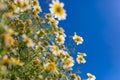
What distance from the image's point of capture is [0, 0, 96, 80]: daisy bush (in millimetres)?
3246

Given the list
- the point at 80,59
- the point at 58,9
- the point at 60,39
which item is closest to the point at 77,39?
the point at 80,59

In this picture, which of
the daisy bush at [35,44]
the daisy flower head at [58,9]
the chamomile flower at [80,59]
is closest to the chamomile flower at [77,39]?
the chamomile flower at [80,59]

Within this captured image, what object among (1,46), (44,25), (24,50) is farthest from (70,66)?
(1,46)

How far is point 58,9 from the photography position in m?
4.20

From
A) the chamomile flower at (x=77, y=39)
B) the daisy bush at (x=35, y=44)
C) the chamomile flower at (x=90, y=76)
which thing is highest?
the chamomile flower at (x=77, y=39)

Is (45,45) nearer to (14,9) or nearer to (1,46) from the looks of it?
(14,9)

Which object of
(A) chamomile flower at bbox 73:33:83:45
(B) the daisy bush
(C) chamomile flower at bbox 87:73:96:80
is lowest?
(B) the daisy bush

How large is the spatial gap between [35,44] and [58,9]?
0.59 m

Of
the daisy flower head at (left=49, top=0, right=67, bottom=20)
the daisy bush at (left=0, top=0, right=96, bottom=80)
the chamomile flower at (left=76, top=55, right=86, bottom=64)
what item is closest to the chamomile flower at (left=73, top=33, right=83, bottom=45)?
the chamomile flower at (left=76, top=55, right=86, bottom=64)

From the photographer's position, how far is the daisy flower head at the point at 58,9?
411cm

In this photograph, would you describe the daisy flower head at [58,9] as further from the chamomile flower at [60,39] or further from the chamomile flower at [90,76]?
the chamomile flower at [90,76]

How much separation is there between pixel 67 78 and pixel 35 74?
798mm

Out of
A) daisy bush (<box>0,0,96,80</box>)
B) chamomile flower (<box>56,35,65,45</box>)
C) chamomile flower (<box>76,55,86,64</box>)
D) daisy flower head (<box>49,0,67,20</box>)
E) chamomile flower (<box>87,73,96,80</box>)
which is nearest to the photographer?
daisy bush (<box>0,0,96,80</box>)

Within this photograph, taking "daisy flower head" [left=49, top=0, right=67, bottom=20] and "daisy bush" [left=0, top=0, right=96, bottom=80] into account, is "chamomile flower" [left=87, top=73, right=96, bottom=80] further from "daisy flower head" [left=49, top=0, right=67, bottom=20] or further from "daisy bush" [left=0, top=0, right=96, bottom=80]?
"daisy flower head" [left=49, top=0, right=67, bottom=20]
